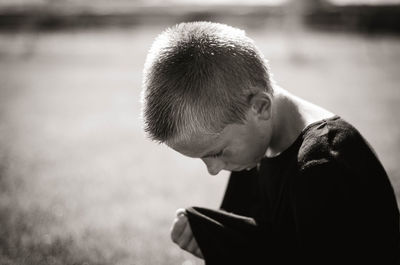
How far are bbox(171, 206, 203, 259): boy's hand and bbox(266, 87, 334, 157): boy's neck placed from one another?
1.73 ft

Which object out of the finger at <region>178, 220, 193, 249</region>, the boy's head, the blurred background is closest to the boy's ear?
the boy's head

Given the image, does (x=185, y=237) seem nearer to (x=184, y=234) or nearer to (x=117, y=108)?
(x=184, y=234)

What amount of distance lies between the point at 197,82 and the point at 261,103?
0.93ft

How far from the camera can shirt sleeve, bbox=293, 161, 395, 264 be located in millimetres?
1440

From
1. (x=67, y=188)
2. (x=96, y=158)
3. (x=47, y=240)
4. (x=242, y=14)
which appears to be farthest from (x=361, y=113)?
(x=242, y=14)

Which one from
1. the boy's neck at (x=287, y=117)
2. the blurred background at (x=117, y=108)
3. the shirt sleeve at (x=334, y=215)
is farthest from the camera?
the blurred background at (x=117, y=108)

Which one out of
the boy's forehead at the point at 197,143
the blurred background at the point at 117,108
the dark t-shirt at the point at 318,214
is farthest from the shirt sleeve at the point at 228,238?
the blurred background at the point at 117,108

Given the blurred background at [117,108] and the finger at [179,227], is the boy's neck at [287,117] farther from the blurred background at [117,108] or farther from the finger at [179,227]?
the blurred background at [117,108]

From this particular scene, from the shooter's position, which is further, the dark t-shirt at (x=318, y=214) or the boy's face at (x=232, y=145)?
the boy's face at (x=232, y=145)

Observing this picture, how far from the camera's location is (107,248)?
9.67ft

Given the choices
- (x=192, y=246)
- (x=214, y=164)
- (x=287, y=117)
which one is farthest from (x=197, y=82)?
(x=192, y=246)

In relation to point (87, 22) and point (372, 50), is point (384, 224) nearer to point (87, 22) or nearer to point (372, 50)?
point (372, 50)

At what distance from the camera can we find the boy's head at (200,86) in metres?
1.56

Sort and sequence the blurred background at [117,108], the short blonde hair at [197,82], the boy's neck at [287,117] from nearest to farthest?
the short blonde hair at [197,82], the boy's neck at [287,117], the blurred background at [117,108]
